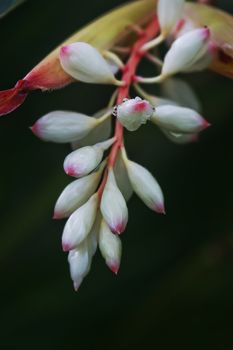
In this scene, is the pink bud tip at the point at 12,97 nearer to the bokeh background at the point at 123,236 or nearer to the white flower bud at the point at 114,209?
the white flower bud at the point at 114,209

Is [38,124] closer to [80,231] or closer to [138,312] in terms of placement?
[80,231]

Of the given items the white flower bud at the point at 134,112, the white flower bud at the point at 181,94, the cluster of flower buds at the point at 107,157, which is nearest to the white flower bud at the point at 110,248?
the cluster of flower buds at the point at 107,157

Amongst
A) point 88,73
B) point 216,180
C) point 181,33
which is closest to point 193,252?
point 216,180

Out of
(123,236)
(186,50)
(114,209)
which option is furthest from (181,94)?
(123,236)

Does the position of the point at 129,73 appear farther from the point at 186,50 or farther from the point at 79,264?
the point at 79,264

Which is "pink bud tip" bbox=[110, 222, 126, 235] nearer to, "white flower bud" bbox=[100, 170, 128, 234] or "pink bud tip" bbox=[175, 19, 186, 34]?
"white flower bud" bbox=[100, 170, 128, 234]

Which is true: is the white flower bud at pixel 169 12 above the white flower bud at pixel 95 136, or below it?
above
